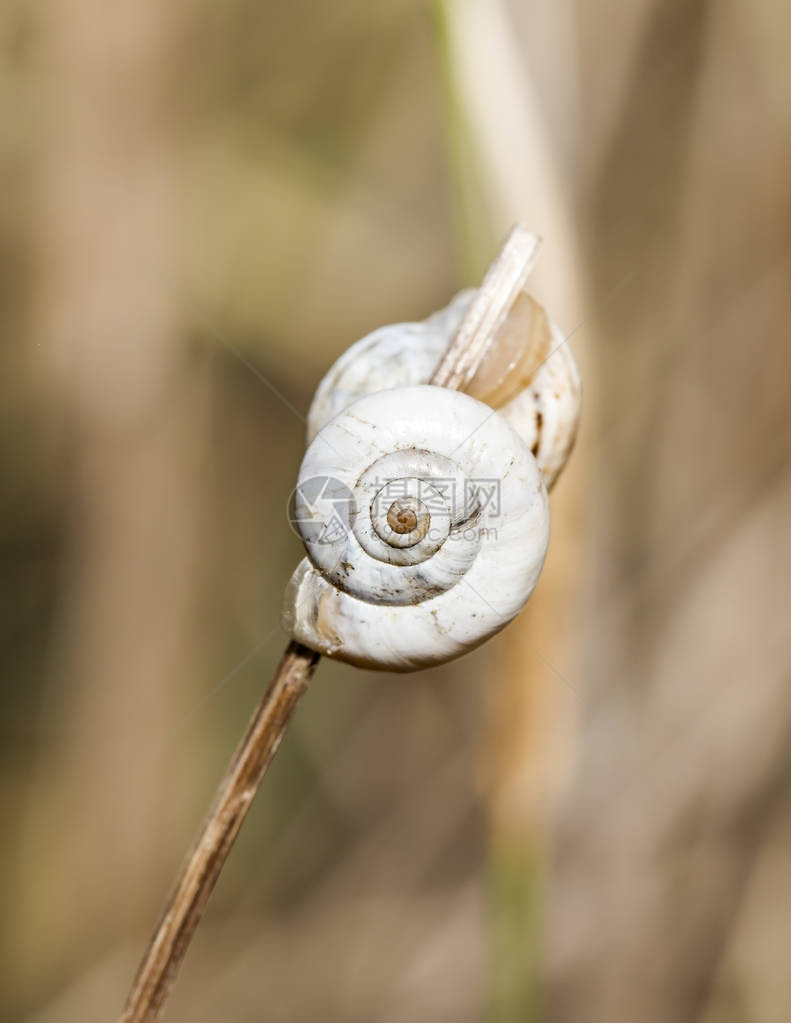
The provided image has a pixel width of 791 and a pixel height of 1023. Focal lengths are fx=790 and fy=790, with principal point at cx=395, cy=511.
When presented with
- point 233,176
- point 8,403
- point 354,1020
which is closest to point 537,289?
point 233,176

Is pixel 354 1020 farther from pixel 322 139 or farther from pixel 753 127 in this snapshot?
pixel 753 127

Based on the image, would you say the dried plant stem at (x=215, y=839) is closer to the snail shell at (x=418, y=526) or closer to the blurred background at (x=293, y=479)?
the snail shell at (x=418, y=526)
